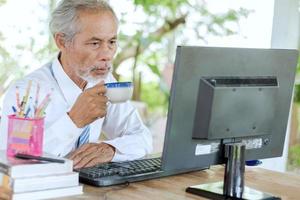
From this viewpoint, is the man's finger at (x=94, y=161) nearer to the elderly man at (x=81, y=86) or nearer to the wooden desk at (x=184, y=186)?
the elderly man at (x=81, y=86)

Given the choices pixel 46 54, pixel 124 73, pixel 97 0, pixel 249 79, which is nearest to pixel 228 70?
pixel 249 79

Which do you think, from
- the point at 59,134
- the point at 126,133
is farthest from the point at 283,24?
the point at 59,134

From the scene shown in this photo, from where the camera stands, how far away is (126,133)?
2.51 m

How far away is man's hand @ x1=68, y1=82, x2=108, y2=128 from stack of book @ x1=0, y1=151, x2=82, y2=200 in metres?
0.39

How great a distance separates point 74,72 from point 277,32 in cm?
153

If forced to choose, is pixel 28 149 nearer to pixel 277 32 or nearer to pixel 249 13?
pixel 277 32

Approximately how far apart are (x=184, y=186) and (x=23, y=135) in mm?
541

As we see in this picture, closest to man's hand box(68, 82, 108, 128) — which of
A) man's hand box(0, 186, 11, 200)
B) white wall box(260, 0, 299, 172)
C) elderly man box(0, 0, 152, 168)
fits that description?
elderly man box(0, 0, 152, 168)

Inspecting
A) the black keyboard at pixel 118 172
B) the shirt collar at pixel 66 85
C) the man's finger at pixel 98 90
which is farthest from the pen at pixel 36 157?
the shirt collar at pixel 66 85

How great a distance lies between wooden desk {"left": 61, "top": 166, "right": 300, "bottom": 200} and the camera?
1.77 meters

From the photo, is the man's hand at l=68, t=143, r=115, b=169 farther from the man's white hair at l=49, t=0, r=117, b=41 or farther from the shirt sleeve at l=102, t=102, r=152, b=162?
the man's white hair at l=49, t=0, r=117, b=41

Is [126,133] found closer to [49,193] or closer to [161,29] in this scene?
[49,193]

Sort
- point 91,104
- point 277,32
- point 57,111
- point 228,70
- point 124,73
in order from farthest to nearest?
1. point 124,73
2. point 277,32
3. point 57,111
4. point 91,104
5. point 228,70

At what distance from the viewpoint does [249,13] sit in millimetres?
4297
